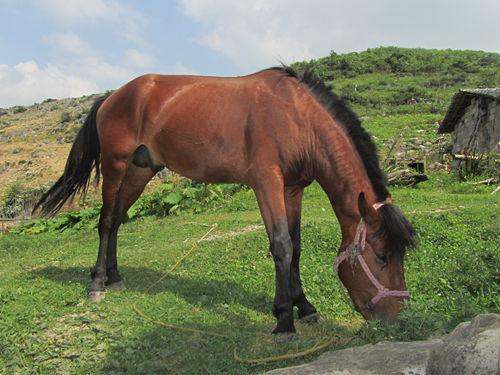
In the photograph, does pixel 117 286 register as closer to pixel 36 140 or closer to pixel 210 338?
pixel 210 338

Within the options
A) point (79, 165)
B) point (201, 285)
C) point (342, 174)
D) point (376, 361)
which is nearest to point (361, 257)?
point (342, 174)

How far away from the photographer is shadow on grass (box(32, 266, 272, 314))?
546cm

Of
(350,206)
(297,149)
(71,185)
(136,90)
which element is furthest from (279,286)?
(71,185)

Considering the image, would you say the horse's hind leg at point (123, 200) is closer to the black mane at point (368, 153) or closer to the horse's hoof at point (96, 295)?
the horse's hoof at point (96, 295)

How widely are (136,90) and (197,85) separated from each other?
0.82m

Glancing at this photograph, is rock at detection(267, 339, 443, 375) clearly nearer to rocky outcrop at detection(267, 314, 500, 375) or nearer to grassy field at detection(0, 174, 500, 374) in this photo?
rocky outcrop at detection(267, 314, 500, 375)

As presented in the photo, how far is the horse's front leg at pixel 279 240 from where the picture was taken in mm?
4430

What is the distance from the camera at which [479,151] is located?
18.8 m

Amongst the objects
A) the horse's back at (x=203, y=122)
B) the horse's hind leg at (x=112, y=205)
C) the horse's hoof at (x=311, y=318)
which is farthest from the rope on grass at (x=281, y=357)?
the horse's hind leg at (x=112, y=205)

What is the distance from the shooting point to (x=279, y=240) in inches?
175

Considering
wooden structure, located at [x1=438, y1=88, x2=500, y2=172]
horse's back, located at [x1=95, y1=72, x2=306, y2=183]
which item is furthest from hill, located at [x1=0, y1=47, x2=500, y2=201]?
horse's back, located at [x1=95, y1=72, x2=306, y2=183]

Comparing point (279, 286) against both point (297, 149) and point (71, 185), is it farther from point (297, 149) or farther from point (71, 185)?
point (71, 185)

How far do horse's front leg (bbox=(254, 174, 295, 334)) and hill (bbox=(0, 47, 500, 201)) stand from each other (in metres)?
17.0

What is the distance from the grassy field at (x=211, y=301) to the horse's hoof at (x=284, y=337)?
2.2 inches
